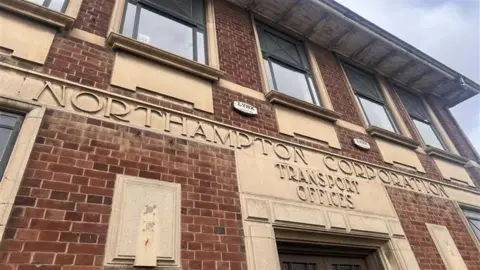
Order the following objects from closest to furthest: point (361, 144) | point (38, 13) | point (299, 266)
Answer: point (38, 13) → point (299, 266) → point (361, 144)

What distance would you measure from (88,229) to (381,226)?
143 inches

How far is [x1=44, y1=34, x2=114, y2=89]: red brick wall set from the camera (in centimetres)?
305

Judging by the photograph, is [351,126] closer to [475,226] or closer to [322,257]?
[322,257]

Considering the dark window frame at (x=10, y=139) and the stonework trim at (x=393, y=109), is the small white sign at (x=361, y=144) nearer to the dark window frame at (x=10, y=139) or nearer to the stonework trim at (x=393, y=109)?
the stonework trim at (x=393, y=109)

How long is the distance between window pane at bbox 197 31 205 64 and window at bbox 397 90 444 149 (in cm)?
536

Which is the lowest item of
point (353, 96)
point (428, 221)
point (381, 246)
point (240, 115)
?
point (381, 246)

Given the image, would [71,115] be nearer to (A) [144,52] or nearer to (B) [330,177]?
(A) [144,52]

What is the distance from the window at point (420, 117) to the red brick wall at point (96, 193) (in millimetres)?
5755

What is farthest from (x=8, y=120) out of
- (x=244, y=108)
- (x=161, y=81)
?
(x=244, y=108)

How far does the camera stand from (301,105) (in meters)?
4.76

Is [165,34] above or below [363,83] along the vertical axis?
below

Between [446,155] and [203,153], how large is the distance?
5.84 meters

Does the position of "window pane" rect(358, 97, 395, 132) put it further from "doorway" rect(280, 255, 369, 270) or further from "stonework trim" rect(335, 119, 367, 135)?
"doorway" rect(280, 255, 369, 270)

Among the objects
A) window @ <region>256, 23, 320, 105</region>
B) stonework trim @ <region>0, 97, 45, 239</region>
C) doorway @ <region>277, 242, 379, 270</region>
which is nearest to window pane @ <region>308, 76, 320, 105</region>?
window @ <region>256, 23, 320, 105</region>
